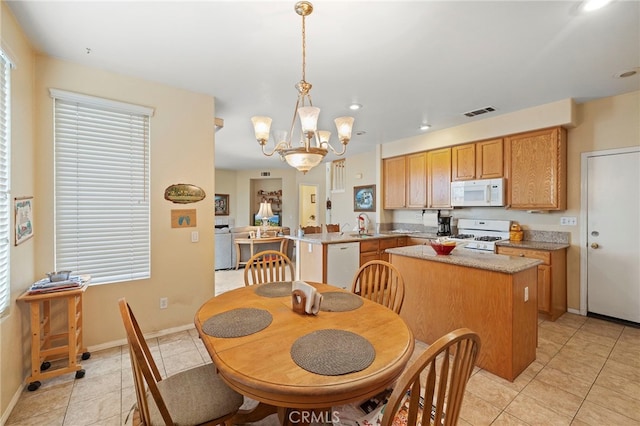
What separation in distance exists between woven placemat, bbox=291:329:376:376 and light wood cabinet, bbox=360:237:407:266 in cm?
314

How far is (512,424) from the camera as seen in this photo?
1.76 m

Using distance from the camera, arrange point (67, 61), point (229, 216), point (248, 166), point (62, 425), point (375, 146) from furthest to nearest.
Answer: point (229, 216), point (248, 166), point (375, 146), point (67, 61), point (62, 425)

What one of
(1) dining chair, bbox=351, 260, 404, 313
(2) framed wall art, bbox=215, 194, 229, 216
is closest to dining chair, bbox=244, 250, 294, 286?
(1) dining chair, bbox=351, 260, 404, 313

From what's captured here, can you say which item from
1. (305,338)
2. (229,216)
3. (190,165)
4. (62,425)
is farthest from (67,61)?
(229,216)

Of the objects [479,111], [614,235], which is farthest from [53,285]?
[614,235]

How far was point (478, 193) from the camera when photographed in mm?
4113

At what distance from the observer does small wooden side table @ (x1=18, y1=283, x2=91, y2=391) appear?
205cm

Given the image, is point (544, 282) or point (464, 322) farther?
point (544, 282)

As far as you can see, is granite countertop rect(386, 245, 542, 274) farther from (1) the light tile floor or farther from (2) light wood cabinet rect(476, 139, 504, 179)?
(2) light wood cabinet rect(476, 139, 504, 179)

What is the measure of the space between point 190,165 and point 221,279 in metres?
2.83

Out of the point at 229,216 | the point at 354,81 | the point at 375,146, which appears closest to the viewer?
the point at 354,81

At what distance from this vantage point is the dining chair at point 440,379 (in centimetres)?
85

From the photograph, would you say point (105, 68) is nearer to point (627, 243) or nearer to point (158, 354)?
point (158, 354)

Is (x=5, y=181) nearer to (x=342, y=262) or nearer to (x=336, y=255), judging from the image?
(x=336, y=255)
